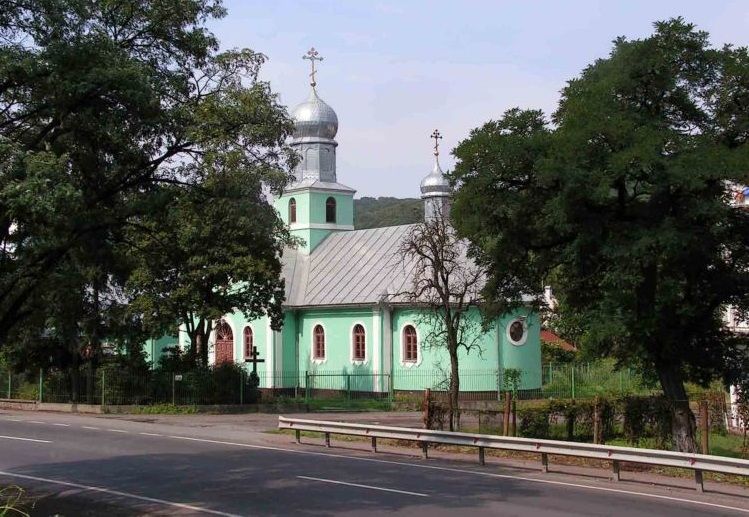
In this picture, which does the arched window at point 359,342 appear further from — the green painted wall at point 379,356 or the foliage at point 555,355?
the foliage at point 555,355

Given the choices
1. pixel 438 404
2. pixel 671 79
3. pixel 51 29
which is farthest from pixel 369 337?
pixel 51 29

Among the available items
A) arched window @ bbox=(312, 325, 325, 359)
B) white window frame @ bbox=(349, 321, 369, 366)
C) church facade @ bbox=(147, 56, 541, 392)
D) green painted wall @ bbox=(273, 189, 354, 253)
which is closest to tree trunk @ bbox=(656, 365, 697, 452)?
church facade @ bbox=(147, 56, 541, 392)

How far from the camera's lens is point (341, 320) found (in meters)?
43.3

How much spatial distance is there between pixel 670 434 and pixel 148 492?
468 inches

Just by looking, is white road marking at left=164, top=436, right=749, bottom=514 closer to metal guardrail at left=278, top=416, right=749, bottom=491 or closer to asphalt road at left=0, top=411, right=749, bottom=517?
asphalt road at left=0, top=411, right=749, bottom=517

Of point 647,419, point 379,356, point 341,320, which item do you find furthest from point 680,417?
point 341,320

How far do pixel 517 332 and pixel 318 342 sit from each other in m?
9.86

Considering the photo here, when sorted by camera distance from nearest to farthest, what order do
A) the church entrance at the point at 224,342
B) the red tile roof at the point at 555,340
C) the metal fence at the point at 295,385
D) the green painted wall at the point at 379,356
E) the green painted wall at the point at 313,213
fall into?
the metal fence at the point at 295,385, the green painted wall at the point at 379,356, the church entrance at the point at 224,342, the green painted wall at the point at 313,213, the red tile roof at the point at 555,340

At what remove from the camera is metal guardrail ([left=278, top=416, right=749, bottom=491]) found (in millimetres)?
15211

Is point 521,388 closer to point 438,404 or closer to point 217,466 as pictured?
point 438,404

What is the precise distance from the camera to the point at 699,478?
15.5 m

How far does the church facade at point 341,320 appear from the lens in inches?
1586

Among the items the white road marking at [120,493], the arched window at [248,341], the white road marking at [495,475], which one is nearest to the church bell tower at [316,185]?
the arched window at [248,341]

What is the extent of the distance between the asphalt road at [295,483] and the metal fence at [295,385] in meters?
10.8
